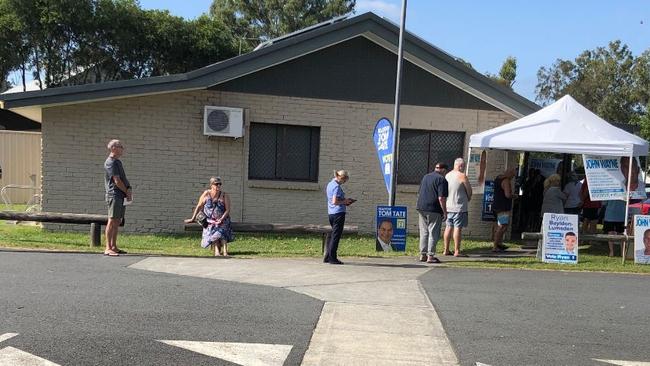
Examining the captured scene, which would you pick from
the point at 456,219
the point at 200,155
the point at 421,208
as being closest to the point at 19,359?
the point at 421,208

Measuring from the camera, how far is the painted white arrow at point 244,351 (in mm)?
4699

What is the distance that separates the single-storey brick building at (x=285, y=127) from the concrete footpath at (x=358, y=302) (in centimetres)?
348

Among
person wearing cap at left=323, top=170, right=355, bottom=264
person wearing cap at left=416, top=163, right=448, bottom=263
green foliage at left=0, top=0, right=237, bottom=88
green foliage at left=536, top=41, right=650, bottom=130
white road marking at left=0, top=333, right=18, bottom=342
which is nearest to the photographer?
white road marking at left=0, top=333, right=18, bottom=342

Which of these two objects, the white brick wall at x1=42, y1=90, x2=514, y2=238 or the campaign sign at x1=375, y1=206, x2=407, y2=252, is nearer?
the campaign sign at x1=375, y1=206, x2=407, y2=252

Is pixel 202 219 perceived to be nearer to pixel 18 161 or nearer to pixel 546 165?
pixel 18 161

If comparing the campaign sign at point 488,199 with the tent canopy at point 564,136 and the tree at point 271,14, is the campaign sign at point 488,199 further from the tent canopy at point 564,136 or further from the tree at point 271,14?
the tree at point 271,14

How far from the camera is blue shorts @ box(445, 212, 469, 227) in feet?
35.0

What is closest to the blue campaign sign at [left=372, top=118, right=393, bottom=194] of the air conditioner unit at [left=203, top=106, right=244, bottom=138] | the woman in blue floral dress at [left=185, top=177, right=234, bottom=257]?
the air conditioner unit at [left=203, top=106, right=244, bottom=138]

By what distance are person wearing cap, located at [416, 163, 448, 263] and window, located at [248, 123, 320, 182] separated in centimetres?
379

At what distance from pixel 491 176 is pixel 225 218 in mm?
6649

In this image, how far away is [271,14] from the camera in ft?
147

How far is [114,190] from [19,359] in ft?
17.0

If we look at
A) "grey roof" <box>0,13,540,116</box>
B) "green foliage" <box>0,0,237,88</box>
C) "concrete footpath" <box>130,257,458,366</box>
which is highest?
"green foliage" <box>0,0,237,88</box>

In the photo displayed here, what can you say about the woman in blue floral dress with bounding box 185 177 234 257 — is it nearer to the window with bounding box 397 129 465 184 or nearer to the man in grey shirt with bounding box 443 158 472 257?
the man in grey shirt with bounding box 443 158 472 257
